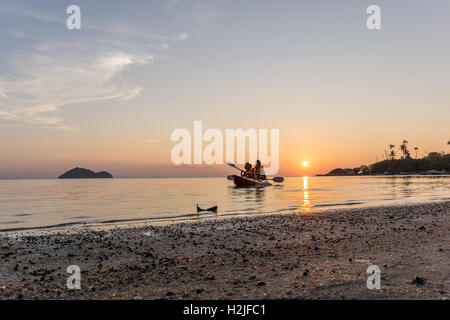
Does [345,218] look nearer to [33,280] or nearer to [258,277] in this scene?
[258,277]

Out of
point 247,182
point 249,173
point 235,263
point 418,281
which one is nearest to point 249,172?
point 249,173

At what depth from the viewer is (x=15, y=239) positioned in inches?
622

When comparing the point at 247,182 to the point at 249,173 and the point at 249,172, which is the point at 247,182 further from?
the point at 249,172

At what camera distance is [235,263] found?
10.0 meters

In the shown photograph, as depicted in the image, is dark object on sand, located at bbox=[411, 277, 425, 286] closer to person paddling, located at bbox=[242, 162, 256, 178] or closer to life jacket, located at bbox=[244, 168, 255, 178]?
person paddling, located at bbox=[242, 162, 256, 178]

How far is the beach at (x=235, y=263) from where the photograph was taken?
731 centimetres

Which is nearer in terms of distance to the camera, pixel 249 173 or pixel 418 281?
pixel 418 281

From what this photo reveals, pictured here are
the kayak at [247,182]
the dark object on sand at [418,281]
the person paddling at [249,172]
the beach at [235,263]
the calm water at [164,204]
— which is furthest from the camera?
the person paddling at [249,172]

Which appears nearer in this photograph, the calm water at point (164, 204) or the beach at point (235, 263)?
the beach at point (235, 263)

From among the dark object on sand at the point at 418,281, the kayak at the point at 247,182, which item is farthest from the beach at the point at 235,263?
the kayak at the point at 247,182

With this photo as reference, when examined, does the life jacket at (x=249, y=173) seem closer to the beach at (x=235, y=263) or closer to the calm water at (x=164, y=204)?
the calm water at (x=164, y=204)

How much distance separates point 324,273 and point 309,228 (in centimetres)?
881

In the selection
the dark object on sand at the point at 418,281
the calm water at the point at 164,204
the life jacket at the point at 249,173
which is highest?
the life jacket at the point at 249,173

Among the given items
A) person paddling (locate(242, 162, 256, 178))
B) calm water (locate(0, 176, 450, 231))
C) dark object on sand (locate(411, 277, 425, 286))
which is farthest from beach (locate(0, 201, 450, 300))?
person paddling (locate(242, 162, 256, 178))
